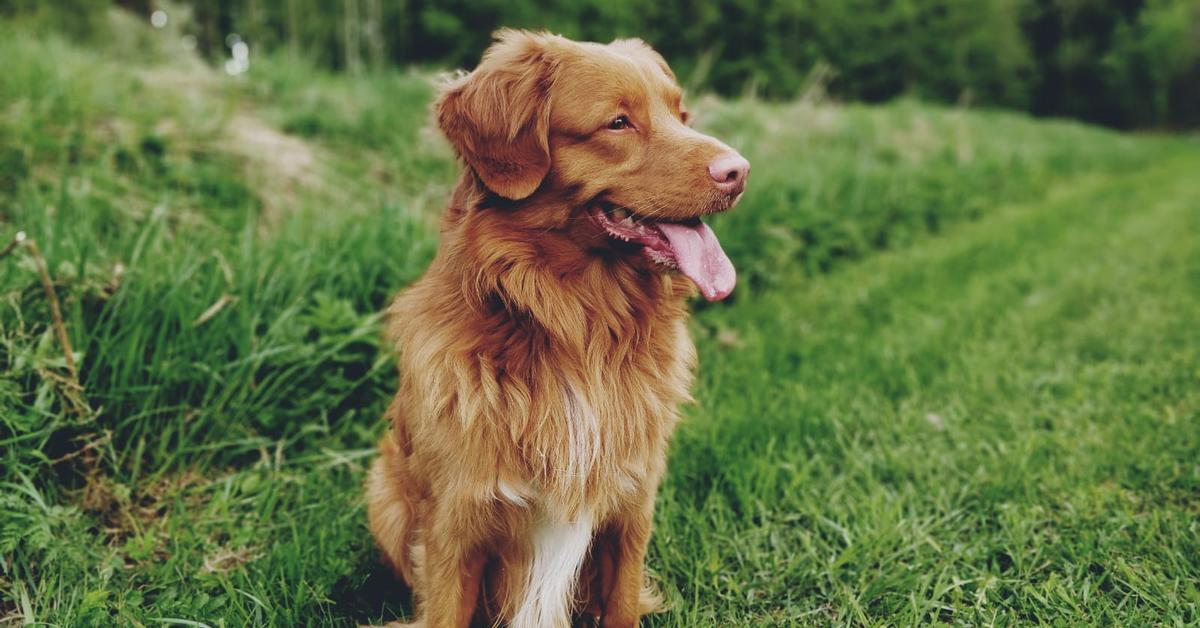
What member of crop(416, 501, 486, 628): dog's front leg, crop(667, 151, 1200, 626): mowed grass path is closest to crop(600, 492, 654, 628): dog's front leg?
crop(667, 151, 1200, 626): mowed grass path

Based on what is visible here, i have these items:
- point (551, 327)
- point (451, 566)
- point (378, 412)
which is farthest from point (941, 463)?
point (378, 412)

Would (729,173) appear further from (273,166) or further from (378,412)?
(273,166)

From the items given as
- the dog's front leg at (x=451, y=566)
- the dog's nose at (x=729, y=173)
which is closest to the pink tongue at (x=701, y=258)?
the dog's nose at (x=729, y=173)

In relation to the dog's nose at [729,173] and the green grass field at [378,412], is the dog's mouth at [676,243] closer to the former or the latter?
the dog's nose at [729,173]

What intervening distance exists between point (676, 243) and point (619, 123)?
325 mm

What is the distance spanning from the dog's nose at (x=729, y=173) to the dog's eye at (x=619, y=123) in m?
0.25

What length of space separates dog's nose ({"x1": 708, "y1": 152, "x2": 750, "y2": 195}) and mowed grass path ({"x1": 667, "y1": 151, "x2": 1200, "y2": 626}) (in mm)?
1052

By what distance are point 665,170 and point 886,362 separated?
2.16 m

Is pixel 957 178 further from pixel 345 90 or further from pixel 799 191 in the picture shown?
pixel 345 90

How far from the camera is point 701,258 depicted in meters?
1.79

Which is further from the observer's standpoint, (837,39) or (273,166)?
(837,39)

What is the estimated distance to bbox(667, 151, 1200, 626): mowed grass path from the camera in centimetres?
201

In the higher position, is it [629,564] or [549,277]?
[549,277]

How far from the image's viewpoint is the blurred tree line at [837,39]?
50.4 feet
